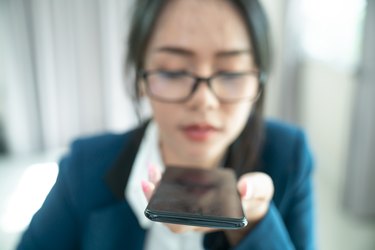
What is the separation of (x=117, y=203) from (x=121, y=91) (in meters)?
1.81

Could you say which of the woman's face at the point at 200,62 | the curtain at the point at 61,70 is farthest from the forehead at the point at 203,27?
the curtain at the point at 61,70

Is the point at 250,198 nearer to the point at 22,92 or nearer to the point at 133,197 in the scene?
the point at 133,197

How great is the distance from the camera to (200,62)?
13.6 inches

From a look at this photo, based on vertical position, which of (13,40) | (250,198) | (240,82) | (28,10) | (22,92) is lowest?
A: (22,92)

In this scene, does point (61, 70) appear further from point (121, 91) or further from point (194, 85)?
point (194, 85)

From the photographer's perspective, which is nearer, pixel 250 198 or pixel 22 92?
pixel 250 198

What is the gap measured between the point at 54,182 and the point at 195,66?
0.87 feet

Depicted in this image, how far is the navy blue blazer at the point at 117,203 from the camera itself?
1.09ft

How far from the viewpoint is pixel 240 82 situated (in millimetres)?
382

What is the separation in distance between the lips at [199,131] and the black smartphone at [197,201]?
0.33 ft

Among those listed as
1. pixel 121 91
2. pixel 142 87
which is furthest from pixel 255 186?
pixel 121 91

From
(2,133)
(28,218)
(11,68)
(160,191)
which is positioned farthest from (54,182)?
(11,68)

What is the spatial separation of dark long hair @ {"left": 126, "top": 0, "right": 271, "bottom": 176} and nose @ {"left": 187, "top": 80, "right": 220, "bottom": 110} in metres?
0.09

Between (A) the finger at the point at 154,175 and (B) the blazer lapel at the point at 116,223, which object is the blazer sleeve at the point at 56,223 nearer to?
(B) the blazer lapel at the point at 116,223
